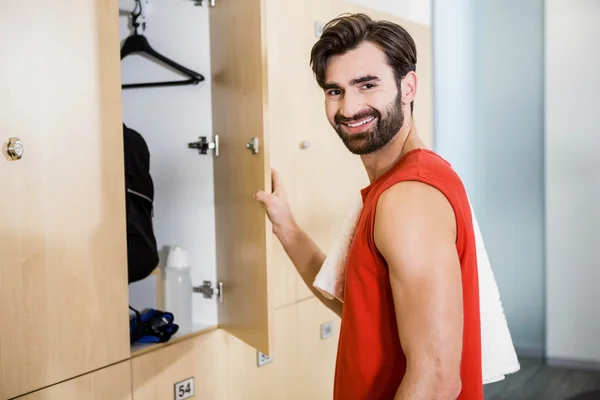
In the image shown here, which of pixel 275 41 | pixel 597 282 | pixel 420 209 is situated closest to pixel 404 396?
pixel 420 209

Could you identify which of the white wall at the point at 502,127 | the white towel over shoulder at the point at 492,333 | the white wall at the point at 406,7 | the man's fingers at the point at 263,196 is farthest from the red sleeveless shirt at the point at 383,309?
the white wall at the point at 502,127

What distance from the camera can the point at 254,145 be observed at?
1.65 metres

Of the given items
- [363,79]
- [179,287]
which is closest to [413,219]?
[363,79]

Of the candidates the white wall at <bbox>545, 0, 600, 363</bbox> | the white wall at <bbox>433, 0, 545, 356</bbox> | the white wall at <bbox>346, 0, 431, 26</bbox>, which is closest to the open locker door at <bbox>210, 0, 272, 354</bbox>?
the white wall at <bbox>346, 0, 431, 26</bbox>

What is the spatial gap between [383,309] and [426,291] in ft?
0.50

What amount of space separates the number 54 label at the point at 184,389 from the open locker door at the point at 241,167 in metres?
0.17

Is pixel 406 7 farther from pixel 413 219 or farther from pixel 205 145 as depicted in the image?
pixel 413 219

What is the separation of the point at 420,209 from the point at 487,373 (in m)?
0.45

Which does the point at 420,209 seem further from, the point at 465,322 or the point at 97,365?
the point at 97,365

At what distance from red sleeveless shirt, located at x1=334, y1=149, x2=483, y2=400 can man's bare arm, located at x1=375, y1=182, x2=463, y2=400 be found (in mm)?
66

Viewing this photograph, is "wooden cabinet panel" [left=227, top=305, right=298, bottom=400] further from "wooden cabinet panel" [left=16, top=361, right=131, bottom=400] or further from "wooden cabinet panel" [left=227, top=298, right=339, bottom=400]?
"wooden cabinet panel" [left=16, top=361, right=131, bottom=400]

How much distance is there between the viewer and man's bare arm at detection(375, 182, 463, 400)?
1.10 meters

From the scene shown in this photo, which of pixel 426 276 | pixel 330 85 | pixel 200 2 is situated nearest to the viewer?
pixel 426 276

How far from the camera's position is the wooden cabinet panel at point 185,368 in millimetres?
1671
